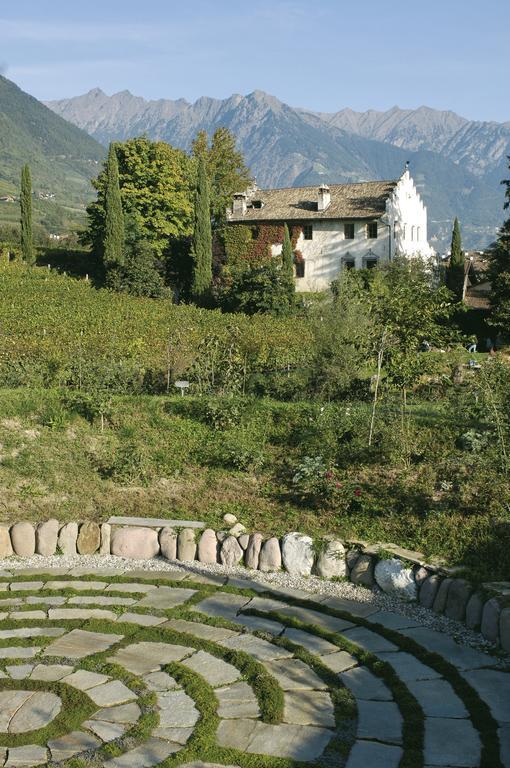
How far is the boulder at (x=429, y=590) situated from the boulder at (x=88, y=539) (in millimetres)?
4956

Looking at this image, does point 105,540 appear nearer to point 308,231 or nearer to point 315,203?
point 308,231

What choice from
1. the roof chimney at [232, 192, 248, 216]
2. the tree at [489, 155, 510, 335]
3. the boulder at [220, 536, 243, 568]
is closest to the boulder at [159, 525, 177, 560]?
the boulder at [220, 536, 243, 568]

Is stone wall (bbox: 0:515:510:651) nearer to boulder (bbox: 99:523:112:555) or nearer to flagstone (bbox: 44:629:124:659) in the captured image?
boulder (bbox: 99:523:112:555)

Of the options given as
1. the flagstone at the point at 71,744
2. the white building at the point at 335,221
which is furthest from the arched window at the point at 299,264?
the flagstone at the point at 71,744

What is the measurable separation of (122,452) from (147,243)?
1334 inches

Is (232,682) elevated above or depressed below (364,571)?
below

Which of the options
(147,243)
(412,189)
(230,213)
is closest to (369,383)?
(147,243)

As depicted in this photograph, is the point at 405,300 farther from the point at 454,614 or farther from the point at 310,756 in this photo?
the point at 310,756

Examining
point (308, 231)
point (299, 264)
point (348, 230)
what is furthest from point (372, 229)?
point (299, 264)

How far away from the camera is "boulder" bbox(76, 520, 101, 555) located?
41.6 feet

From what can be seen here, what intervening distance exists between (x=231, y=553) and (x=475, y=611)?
12.2 feet

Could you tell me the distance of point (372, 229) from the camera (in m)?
52.5

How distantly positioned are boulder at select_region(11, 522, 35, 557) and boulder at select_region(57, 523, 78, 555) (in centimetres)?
41

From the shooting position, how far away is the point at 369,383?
18203 mm
